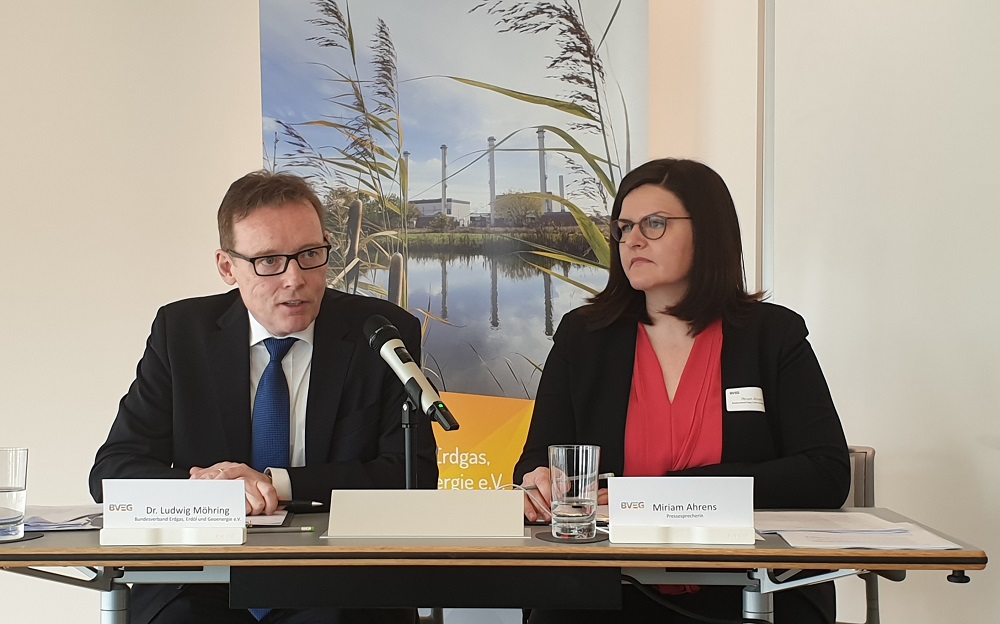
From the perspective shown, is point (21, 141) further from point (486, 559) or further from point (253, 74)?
point (486, 559)

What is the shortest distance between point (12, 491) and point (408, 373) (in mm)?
772

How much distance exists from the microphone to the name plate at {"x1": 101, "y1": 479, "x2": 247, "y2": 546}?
1.19 feet

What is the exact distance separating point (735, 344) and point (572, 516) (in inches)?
36.9

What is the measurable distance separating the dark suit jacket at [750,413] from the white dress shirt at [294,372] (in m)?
0.55

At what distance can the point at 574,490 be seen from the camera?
5.90 feet

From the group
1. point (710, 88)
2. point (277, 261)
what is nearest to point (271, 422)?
point (277, 261)

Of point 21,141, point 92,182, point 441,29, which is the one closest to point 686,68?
point 441,29

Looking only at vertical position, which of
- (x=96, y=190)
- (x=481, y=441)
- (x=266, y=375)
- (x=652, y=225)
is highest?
(x=96, y=190)

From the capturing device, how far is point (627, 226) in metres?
2.60

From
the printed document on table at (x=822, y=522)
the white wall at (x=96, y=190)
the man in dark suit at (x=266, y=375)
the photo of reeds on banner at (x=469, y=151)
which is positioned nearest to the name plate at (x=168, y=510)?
the man in dark suit at (x=266, y=375)

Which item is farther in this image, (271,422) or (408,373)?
(271,422)

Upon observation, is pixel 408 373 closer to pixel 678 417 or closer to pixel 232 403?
pixel 232 403

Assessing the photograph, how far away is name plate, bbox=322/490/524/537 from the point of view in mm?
1824

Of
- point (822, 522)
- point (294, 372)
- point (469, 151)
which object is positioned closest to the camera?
point (822, 522)
